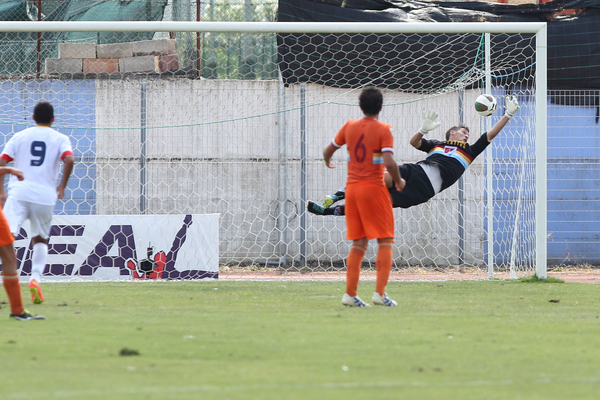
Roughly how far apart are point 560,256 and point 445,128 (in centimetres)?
315

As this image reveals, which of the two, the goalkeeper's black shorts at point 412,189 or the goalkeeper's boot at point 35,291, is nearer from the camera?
the goalkeeper's boot at point 35,291

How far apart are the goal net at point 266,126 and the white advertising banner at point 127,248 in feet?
7.36

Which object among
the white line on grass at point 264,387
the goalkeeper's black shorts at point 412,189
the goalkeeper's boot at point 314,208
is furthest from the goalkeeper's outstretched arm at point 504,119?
the white line on grass at point 264,387

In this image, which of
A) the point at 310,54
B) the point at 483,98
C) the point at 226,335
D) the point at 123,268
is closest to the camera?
the point at 226,335

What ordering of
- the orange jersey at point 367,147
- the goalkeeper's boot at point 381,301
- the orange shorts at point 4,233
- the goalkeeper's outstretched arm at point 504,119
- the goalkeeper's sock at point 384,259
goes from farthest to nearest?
the goalkeeper's outstretched arm at point 504,119 < the goalkeeper's boot at point 381,301 < the goalkeeper's sock at point 384,259 < the orange jersey at point 367,147 < the orange shorts at point 4,233

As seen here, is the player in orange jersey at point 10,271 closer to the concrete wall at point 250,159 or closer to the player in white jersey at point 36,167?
the player in white jersey at point 36,167

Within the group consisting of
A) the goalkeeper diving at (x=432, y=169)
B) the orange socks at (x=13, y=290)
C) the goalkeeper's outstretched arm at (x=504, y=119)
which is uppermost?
the goalkeeper's outstretched arm at (x=504, y=119)

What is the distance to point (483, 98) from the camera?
868 cm

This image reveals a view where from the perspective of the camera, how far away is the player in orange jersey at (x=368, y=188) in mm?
6125

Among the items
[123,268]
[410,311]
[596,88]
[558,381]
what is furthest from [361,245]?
[596,88]

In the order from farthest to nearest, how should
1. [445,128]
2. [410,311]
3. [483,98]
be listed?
1. [445,128]
2. [483,98]
3. [410,311]

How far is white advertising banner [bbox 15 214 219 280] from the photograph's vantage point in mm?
9766

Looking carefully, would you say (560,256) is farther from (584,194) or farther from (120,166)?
(120,166)

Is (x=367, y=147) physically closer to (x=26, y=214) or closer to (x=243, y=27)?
(x=26, y=214)
